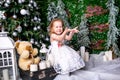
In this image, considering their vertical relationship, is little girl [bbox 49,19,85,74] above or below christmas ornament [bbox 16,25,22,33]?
below

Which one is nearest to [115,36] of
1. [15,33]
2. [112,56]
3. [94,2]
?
[112,56]

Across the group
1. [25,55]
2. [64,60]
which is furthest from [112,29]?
[25,55]

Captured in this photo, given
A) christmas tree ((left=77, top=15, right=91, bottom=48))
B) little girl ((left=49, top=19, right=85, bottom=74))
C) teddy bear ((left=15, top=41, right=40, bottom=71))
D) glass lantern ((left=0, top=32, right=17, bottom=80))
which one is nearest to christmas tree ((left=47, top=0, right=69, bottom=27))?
christmas tree ((left=77, top=15, right=91, bottom=48))

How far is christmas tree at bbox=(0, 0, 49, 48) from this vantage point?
3.95 metres

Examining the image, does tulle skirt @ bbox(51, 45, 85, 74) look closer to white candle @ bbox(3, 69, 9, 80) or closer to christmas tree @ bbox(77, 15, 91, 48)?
white candle @ bbox(3, 69, 9, 80)

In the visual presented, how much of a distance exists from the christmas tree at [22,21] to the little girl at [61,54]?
606 mm

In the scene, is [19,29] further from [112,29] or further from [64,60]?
[112,29]

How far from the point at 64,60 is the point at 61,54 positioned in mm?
102

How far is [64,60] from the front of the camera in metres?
3.42

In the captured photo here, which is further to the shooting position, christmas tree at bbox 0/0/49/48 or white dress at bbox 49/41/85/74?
christmas tree at bbox 0/0/49/48

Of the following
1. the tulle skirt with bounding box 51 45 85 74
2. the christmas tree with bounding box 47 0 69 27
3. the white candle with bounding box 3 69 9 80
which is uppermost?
the christmas tree with bounding box 47 0 69 27

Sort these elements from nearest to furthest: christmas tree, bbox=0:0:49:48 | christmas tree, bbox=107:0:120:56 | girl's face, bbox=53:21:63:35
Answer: girl's face, bbox=53:21:63:35, christmas tree, bbox=0:0:49:48, christmas tree, bbox=107:0:120:56

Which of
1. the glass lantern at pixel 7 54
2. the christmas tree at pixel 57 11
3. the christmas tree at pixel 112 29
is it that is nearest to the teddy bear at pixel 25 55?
the glass lantern at pixel 7 54

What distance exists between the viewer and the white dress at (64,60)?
11.2 ft
